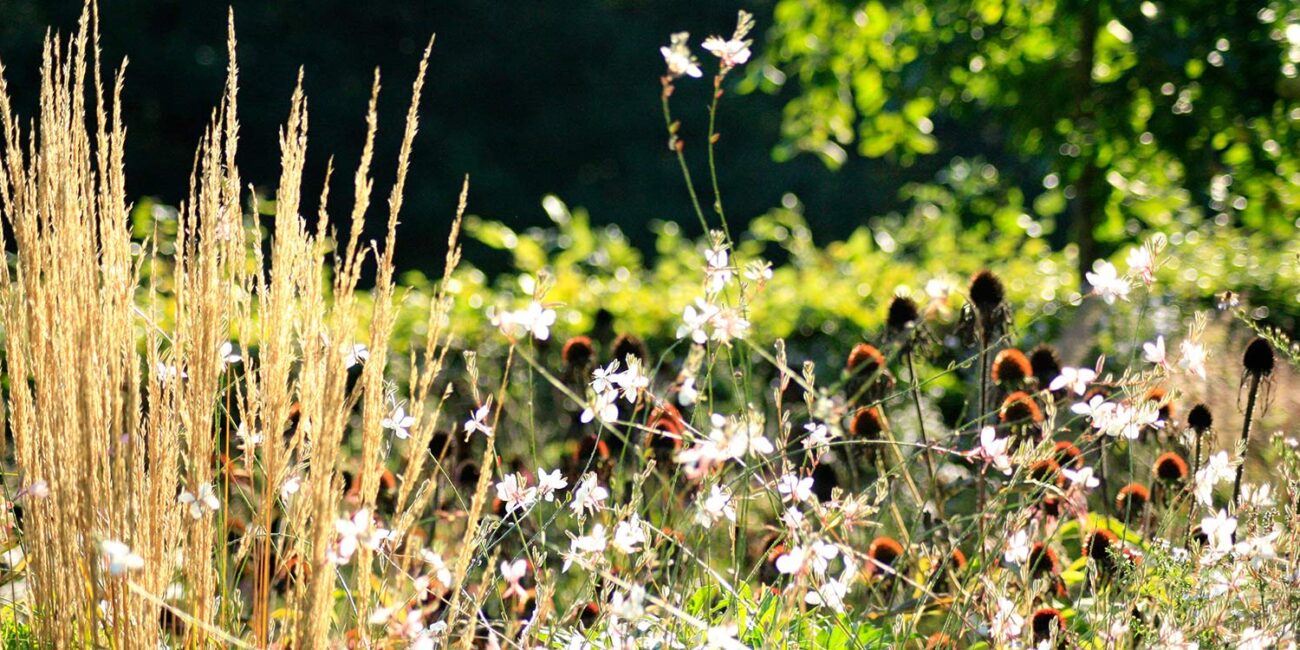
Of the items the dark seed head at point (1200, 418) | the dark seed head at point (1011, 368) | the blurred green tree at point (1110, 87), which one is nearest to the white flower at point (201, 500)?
the dark seed head at point (1011, 368)

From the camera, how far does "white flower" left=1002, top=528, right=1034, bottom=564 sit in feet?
6.35

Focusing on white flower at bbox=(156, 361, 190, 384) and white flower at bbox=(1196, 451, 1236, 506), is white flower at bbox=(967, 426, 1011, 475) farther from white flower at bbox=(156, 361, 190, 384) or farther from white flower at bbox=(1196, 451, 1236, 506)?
white flower at bbox=(156, 361, 190, 384)

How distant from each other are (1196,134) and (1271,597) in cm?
417

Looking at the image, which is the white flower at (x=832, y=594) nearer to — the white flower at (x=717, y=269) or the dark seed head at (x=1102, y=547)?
the white flower at (x=717, y=269)

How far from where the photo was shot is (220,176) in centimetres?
187

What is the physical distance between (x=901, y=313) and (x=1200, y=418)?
0.60 meters

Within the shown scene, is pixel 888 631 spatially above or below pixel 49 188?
below

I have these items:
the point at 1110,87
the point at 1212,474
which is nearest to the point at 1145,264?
the point at 1212,474

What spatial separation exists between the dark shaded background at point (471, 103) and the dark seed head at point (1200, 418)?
47.5ft

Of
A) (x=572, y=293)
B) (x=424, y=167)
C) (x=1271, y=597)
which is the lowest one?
(x=424, y=167)

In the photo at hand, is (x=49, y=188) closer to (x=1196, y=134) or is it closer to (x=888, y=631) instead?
(x=888, y=631)

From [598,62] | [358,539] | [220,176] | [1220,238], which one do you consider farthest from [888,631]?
[598,62]

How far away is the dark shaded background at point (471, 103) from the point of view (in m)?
16.9

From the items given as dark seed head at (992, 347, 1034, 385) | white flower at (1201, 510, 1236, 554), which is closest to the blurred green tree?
dark seed head at (992, 347, 1034, 385)
